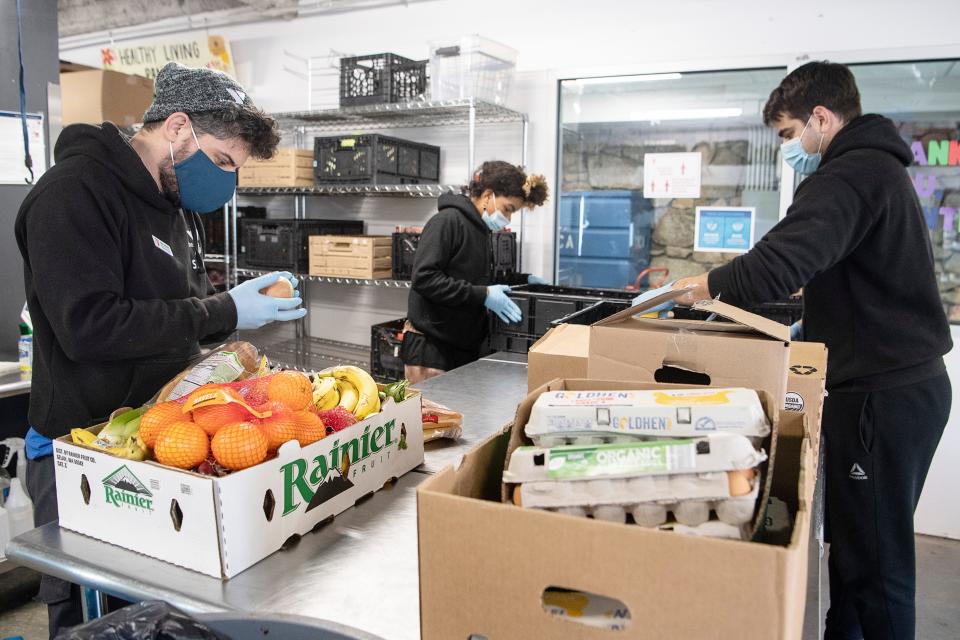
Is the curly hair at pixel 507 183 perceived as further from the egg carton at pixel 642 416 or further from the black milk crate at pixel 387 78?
the egg carton at pixel 642 416

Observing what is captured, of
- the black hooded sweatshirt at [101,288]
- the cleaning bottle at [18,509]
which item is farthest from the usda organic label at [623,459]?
the cleaning bottle at [18,509]

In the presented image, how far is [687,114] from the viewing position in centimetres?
413

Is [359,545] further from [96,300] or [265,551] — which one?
[96,300]

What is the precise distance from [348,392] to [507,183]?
2.29 meters

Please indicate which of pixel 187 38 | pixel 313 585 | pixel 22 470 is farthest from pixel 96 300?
pixel 187 38

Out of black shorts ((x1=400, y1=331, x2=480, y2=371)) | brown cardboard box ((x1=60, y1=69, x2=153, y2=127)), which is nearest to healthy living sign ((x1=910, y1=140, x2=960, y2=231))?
black shorts ((x1=400, y1=331, x2=480, y2=371))

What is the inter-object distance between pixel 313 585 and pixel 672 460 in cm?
62

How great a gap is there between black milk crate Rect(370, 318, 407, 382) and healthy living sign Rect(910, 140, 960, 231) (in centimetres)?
282

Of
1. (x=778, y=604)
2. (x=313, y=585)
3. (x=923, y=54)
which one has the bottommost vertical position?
(x=313, y=585)

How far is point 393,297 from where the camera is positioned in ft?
16.4

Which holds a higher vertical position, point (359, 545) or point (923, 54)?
point (923, 54)

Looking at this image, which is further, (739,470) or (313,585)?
(313,585)

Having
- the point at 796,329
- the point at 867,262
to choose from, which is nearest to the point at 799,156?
the point at 867,262

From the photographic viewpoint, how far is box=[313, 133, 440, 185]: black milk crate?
14.2 feet
